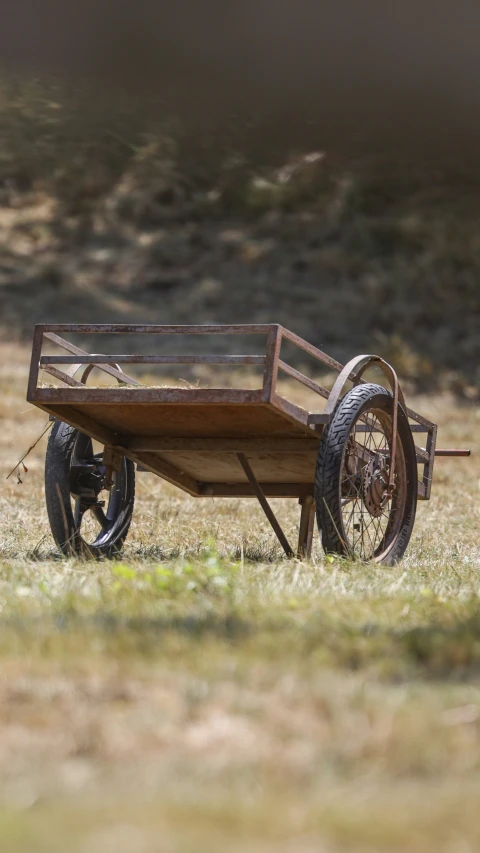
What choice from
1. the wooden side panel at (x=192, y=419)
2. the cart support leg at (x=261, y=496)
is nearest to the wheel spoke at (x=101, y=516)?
the wooden side panel at (x=192, y=419)

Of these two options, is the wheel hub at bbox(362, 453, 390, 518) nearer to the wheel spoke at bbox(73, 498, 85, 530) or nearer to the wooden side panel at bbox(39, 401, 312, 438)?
the wooden side panel at bbox(39, 401, 312, 438)

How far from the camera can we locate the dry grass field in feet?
7.38

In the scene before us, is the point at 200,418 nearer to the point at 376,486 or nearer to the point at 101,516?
the point at 376,486

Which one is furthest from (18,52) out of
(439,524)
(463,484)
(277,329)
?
(463,484)

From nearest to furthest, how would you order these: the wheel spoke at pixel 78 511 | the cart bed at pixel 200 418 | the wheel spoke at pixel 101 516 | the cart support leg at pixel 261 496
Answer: the cart bed at pixel 200 418
the cart support leg at pixel 261 496
the wheel spoke at pixel 78 511
the wheel spoke at pixel 101 516

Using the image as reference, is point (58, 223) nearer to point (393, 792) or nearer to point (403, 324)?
point (403, 324)

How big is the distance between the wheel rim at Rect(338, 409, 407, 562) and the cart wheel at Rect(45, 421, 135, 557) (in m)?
1.31

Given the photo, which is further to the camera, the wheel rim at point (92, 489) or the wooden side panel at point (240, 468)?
the wheel rim at point (92, 489)

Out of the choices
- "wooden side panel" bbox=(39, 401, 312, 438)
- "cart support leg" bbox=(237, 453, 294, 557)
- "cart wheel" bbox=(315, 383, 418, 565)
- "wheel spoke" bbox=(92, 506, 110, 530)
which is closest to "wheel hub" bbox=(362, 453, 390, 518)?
"cart wheel" bbox=(315, 383, 418, 565)

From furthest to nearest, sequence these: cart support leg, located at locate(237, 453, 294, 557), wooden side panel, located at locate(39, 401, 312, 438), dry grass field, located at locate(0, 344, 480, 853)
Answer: cart support leg, located at locate(237, 453, 294, 557)
wooden side panel, located at locate(39, 401, 312, 438)
dry grass field, located at locate(0, 344, 480, 853)

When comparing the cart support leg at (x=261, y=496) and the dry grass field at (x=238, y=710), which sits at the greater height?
the cart support leg at (x=261, y=496)

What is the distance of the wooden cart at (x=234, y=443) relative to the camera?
17.8ft

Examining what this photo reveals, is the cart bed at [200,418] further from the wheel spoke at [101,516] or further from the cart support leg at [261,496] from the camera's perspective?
the wheel spoke at [101,516]

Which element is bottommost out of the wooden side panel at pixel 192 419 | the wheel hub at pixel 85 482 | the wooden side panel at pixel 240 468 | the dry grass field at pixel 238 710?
the dry grass field at pixel 238 710
